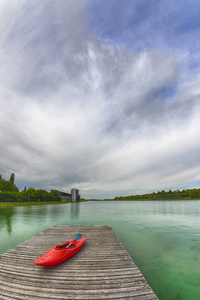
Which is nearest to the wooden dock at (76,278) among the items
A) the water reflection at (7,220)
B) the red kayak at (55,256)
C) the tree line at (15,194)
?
the red kayak at (55,256)

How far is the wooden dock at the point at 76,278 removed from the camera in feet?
19.4

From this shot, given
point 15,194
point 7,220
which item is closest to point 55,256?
point 7,220

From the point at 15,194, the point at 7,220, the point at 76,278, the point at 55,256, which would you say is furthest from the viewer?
the point at 15,194

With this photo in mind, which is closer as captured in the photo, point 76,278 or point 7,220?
point 76,278

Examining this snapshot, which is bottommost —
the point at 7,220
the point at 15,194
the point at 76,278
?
the point at 7,220

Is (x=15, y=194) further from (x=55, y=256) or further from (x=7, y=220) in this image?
(x=55, y=256)

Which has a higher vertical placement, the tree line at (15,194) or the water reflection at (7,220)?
the tree line at (15,194)

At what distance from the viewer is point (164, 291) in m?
8.41

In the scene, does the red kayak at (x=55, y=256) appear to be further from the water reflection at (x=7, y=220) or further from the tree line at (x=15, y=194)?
the tree line at (x=15, y=194)

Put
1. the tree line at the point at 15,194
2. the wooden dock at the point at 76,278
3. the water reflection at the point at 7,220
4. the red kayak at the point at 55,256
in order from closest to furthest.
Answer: the wooden dock at the point at 76,278
the red kayak at the point at 55,256
the water reflection at the point at 7,220
the tree line at the point at 15,194

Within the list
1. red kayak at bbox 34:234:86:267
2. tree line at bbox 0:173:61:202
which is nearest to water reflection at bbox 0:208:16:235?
red kayak at bbox 34:234:86:267

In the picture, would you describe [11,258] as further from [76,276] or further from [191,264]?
[191,264]

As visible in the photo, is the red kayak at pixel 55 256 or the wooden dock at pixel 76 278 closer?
the wooden dock at pixel 76 278

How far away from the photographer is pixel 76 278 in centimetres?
703
